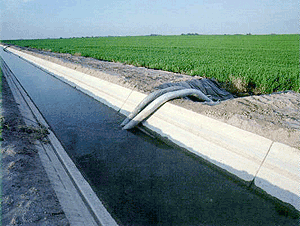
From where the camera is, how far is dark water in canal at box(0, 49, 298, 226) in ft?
11.1

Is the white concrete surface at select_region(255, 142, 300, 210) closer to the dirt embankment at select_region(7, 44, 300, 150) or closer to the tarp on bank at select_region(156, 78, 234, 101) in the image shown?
the dirt embankment at select_region(7, 44, 300, 150)

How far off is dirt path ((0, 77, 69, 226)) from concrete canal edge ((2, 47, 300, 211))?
3244 mm

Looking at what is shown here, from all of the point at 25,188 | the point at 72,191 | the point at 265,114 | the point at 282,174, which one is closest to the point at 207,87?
the point at 265,114

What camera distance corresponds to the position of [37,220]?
240 centimetres

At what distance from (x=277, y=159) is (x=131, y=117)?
426 centimetres

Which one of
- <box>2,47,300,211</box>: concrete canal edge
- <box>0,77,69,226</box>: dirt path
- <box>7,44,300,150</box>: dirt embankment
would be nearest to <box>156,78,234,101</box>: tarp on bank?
<box>7,44,300,150</box>: dirt embankment

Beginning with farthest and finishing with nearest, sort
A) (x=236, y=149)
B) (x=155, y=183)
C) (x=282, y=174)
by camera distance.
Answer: (x=236, y=149) < (x=155, y=183) < (x=282, y=174)

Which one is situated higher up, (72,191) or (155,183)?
(72,191)

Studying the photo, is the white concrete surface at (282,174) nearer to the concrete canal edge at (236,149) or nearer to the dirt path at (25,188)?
the concrete canal edge at (236,149)

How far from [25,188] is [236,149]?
12.4 ft

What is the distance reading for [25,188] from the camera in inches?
116

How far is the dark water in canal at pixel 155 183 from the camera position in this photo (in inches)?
133

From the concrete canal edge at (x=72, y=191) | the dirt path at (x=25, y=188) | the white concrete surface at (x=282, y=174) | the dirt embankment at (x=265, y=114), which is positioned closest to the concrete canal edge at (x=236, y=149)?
the white concrete surface at (x=282, y=174)

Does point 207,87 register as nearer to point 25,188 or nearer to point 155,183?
point 155,183
